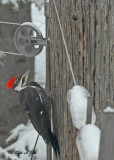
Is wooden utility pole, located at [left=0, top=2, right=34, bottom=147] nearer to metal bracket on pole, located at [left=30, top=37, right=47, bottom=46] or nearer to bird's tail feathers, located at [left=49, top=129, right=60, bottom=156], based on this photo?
metal bracket on pole, located at [left=30, top=37, right=47, bottom=46]

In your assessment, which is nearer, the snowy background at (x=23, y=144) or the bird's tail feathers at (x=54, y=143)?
the bird's tail feathers at (x=54, y=143)

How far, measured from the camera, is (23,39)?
130 inches

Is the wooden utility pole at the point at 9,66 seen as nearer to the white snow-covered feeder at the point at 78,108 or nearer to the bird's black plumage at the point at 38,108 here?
the bird's black plumage at the point at 38,108

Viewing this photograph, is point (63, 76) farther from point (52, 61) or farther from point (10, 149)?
point (10, 149)

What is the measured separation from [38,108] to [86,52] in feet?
5.04

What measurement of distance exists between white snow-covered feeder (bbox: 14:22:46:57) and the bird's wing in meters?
0.57

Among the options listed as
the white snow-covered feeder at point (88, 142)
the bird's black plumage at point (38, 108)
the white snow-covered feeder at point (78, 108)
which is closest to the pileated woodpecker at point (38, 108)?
the bird's black plumage at point (38, 108)

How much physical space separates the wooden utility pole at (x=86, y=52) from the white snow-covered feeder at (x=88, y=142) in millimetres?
531

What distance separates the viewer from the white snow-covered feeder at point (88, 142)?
4.99ft

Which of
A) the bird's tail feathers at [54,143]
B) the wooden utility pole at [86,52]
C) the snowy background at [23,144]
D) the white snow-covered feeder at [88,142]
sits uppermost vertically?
the wooden utility pole at [86,52]

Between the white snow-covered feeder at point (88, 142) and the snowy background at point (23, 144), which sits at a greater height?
the white snow-covered feeder at point (88, 142)

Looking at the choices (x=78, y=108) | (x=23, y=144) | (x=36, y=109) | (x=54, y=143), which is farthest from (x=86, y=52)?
(x=23, y=144)

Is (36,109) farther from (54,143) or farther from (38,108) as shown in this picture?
(54,143)

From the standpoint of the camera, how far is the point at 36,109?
11.9ft
